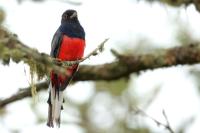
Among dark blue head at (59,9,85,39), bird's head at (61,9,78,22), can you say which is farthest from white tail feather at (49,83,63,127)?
bird's head at (61,9,78,22)

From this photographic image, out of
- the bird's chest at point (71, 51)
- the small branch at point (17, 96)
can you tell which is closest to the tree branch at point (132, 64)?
the small branch at point (17, 96)

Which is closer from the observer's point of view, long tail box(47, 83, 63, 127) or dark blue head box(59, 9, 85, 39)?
long tail box(47, 83, 63, 127)

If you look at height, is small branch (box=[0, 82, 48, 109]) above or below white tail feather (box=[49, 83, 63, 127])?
below

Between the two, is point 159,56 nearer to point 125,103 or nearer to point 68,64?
point 68,64

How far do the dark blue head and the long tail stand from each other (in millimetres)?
670

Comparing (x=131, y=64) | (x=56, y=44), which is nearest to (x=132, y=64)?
(x=131, y=64)

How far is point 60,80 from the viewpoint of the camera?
4477 millimetres

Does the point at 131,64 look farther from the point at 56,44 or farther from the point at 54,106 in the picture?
the point at 54,106

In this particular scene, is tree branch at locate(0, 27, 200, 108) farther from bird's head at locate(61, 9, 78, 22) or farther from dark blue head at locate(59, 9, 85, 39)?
bird's head at locate(61, 9, 78, 22)

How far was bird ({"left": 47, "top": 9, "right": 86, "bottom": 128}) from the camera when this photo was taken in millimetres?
4269

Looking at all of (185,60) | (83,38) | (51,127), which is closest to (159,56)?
(185,60)

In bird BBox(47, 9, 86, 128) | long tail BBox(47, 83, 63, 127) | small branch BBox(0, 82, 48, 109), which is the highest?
bird BBox(47, 9, 86, 128)

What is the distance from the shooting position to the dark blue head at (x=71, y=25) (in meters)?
4.94

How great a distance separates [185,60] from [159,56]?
25 centimetres
